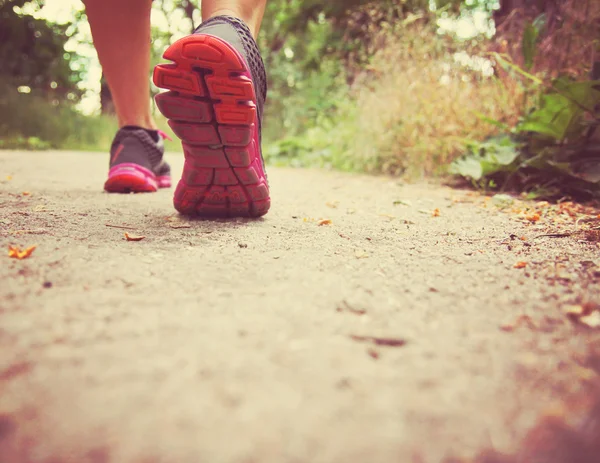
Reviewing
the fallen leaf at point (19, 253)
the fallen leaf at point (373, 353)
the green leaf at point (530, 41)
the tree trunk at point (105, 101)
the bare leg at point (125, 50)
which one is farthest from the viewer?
the tree trunk at point (105, 101)

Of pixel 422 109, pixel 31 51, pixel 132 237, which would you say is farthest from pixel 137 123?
pixel 31 51

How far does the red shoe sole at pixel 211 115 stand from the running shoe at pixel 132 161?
1.76 feet

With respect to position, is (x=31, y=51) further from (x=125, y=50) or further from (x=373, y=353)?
(x=373, y=353)

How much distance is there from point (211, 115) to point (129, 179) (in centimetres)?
74

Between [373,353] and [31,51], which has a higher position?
[31,51]

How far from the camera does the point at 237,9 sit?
1.02 m

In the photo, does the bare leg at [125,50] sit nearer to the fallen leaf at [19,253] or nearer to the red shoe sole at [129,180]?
the red shoe sole at [129,180]

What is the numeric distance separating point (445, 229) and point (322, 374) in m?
0.83

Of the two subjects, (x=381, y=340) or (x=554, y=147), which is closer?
(x=381, y=340)

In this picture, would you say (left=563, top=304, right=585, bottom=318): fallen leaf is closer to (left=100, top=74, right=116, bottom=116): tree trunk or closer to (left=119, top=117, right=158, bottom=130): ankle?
(left=119, top=117, right=158, bottom=130): ankle

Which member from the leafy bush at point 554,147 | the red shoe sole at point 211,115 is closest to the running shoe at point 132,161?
the red shoe sole at point 211,115

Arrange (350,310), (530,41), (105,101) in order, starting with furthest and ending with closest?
(105,101) → (530,41) → (350,310)

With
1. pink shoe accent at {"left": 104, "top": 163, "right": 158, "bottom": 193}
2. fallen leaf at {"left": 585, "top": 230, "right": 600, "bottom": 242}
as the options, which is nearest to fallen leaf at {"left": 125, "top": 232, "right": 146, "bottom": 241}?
pink shoe accent at {"left": 104, "top": 163, "right": 158, "bottom": 193}

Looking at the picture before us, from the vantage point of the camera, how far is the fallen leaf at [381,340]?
1.51ft
